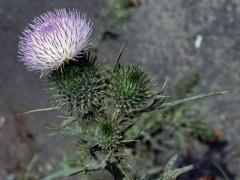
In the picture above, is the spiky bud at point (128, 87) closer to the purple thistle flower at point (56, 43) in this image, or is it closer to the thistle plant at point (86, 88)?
the thistle plant at point (86, 88)

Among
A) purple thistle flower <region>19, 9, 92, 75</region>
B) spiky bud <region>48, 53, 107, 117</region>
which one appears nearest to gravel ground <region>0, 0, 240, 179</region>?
spiky bud <region>48, 53, 107, 117</region>

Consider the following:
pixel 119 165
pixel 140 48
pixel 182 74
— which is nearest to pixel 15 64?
pixel 140 48

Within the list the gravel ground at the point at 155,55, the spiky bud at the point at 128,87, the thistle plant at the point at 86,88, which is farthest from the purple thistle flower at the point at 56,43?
the gravel ground at the point at 155,55

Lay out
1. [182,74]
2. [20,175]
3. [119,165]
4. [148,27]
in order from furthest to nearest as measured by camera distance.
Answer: [148,27] < [182,74] < [20,175] < [119,165]

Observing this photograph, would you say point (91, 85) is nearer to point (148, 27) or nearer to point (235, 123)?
point (235, 123)

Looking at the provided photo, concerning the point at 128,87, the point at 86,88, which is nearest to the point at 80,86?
the point at 86,88

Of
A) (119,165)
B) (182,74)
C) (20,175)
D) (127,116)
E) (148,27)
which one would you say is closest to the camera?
(119,165)
